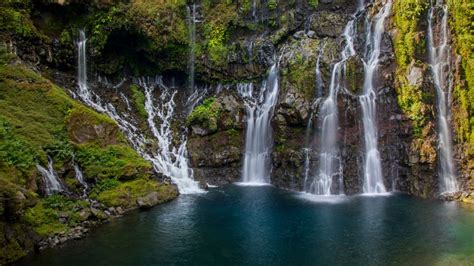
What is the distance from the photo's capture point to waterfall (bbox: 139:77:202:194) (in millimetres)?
33125

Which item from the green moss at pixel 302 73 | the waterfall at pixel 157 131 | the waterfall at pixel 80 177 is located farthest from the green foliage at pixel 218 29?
the waterfall at pixel 80 177

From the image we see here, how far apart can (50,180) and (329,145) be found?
1897 centimetres

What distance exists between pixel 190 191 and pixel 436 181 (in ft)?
53.9

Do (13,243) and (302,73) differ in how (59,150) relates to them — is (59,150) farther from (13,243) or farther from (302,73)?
(302,73)

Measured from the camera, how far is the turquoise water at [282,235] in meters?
19.9

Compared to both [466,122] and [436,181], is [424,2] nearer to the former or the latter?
[466,122]

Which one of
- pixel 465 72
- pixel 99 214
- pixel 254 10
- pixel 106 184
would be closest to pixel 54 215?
pixel 99 214

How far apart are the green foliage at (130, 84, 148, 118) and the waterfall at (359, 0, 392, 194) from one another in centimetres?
1711

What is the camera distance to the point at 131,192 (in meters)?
27.5

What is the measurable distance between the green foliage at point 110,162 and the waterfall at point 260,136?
930 centimetres

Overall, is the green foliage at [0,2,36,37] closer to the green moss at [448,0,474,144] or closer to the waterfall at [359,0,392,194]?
the waterfall at [359,0,392,194]

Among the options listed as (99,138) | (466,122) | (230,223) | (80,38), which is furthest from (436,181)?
(80,38)

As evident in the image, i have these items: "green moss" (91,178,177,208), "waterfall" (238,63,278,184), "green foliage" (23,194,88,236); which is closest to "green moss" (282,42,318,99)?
"waterfall" (238,63,278,184)

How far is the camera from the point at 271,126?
3600 centimetres
